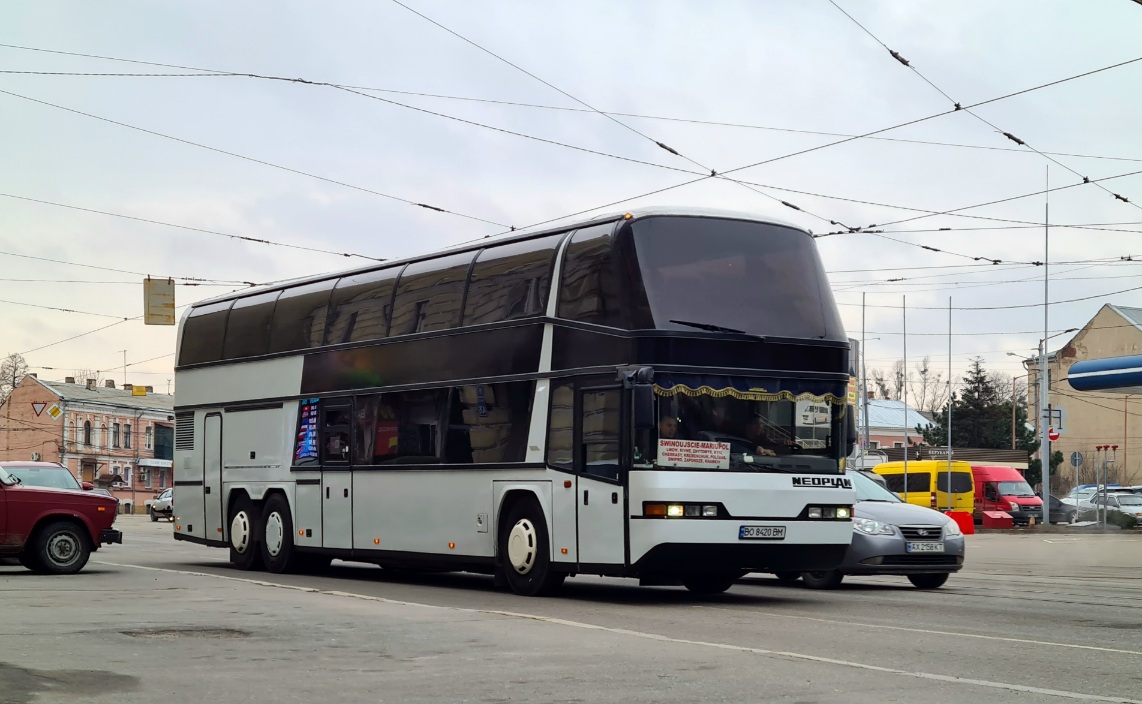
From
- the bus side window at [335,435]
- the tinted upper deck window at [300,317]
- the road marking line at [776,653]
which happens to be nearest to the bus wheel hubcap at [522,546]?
the road marking line at [776,653]

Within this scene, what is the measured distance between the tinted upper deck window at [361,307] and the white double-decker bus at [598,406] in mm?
39

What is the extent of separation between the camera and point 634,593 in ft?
53.6

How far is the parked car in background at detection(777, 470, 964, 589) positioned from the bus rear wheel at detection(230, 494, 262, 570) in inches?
327

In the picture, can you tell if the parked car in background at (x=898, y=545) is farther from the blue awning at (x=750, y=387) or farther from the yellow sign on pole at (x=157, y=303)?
the yellow sign on pole at (x=157, y=303)

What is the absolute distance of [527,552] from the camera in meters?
15.4

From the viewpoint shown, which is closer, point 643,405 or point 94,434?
point 643,405

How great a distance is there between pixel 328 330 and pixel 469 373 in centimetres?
372

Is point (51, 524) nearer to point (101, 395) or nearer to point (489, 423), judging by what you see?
point (489, 423)

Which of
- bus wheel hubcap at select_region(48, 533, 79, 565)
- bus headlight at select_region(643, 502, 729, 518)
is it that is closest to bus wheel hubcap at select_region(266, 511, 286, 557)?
bus wheel hubcap at select_region(48, 533, 79, 565)

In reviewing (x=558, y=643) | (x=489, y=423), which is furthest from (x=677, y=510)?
(x=558, y=643)

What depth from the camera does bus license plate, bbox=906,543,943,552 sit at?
16.9 metres

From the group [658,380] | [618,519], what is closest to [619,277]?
[658,380]

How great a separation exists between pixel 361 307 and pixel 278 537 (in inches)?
151

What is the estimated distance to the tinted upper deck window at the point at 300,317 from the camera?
65.1ft
